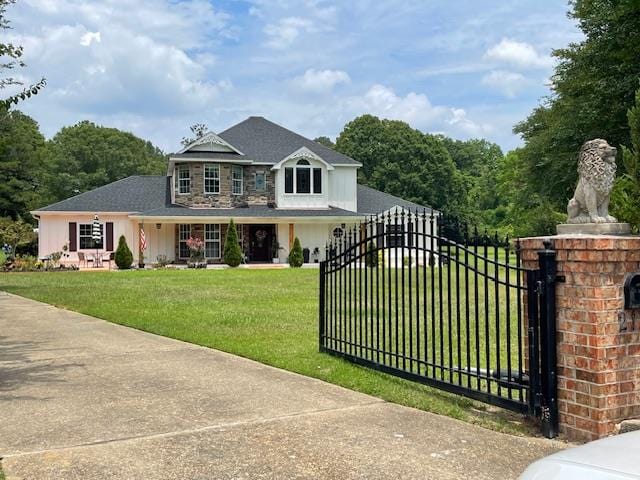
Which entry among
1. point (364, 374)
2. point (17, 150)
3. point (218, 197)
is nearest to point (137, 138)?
point (17, 150)

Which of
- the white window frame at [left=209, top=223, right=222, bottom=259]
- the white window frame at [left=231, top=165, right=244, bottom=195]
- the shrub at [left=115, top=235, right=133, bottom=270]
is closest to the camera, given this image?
the shrub at [left=115, top=235, right=133, bottom=270]

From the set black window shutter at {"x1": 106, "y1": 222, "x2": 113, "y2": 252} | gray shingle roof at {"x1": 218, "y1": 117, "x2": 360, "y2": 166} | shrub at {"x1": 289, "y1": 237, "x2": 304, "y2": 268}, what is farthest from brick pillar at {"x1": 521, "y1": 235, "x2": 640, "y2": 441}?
gray shingle roof at {"x1": 218, "y1": 117, "x2": 360, "y2": 166}

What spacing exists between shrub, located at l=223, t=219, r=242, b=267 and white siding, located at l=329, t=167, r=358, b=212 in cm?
725

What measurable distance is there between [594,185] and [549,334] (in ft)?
4.44

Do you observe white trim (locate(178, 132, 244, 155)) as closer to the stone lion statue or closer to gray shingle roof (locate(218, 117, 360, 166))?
gray shingle roof (locate(218, 117, 360, 166))

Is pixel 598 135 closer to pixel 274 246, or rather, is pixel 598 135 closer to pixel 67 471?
pixel 274 246

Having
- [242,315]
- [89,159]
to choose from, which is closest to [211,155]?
[242,315]

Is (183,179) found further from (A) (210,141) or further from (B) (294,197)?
(B) (294,197)

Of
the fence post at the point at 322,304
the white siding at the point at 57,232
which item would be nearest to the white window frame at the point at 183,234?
the white siding at the point at 57,232

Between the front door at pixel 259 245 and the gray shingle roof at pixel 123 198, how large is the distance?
5.08 meters

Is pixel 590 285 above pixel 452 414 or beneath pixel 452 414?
above

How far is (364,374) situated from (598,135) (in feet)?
74.1

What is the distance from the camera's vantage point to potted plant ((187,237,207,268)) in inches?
1162

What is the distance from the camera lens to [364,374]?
6.82m
